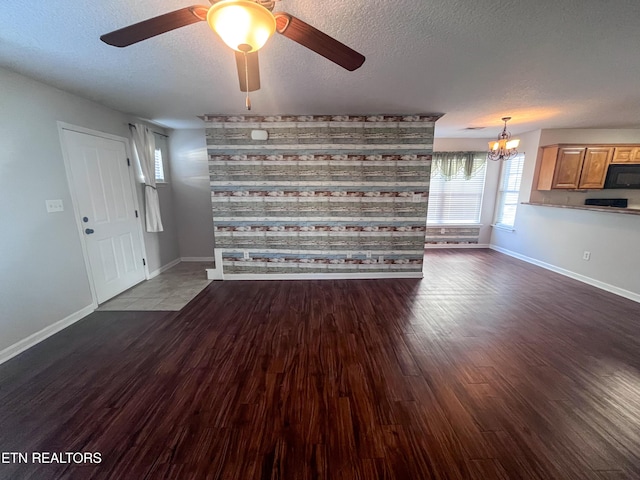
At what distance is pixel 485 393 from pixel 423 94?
3.01 metres

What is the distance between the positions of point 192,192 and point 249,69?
3881 mm

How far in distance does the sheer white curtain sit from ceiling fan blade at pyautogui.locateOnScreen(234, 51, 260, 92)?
10.0ft

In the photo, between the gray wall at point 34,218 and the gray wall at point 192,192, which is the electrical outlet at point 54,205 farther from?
the gray wall at point 192,192

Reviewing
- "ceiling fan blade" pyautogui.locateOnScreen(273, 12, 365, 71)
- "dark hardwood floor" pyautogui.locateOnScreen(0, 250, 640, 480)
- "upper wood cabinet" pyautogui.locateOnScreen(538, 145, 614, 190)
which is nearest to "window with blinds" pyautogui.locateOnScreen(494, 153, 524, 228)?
"upper wood cabinet" pyautogui.locateOnScreen(538, 145, 614, 190)

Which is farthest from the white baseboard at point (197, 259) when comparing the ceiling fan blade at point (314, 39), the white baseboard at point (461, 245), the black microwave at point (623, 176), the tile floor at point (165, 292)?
the black microwave at point (623, 176)

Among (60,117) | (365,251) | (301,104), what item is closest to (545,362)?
(365,251)

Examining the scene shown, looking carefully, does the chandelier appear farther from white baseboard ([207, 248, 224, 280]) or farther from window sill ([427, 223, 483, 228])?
white baseboard ([207, 248, 224, 280])

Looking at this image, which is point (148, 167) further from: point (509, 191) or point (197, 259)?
point (509, 191)

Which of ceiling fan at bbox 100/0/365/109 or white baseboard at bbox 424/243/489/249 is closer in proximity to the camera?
ceiling fan at bbox 100/0/365/109

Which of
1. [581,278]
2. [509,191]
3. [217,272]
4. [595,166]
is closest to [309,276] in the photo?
[217,272]

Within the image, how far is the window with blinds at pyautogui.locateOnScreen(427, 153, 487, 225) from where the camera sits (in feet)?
18.6

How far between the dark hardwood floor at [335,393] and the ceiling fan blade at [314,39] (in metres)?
2.19

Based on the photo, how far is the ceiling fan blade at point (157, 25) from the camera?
1.14m

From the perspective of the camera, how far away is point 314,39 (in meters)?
1.26
